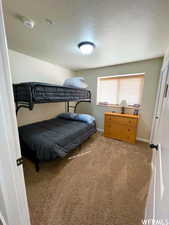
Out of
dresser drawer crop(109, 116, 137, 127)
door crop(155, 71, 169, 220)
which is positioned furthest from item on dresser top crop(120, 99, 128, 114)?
door crop(155, 71, 169, 220)

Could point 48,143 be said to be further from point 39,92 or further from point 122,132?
point 122,132

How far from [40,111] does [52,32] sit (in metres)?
2.06

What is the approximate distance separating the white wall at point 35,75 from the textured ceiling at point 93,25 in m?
0.32

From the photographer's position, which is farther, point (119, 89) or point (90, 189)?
point (119, 89)

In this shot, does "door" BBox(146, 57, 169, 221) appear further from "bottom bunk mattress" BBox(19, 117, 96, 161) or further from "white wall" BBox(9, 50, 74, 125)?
"white wall" BBox(9, 50, 74, 125)

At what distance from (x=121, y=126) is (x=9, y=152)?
2.79 meters

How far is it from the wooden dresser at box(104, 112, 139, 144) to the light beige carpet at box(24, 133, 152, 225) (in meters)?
0.58

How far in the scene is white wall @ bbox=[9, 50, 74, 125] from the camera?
239cm

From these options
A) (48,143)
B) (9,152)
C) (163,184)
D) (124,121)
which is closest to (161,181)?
(163,184)

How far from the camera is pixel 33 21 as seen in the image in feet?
4.48

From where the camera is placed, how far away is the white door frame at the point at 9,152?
59 cm

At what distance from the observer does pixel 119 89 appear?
3400mm

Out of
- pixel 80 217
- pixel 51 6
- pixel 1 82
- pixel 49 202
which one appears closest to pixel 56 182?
pixel 49 202

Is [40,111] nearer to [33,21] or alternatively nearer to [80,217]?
[33,21]
